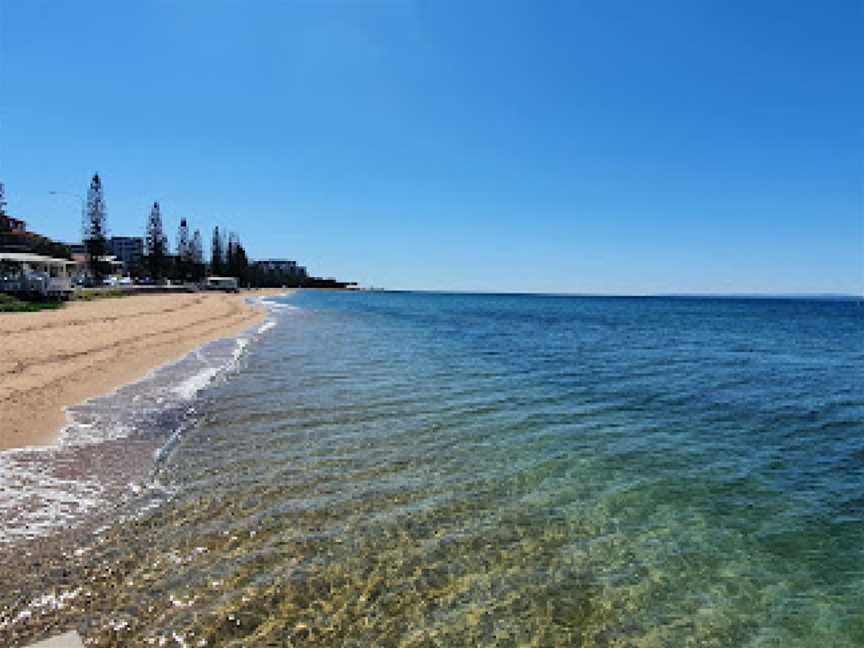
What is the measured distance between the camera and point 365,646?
4.77m

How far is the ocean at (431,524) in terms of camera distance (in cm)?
518

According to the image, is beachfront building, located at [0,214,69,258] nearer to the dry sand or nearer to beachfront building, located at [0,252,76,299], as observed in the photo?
beachfront building, located at [0,252,76,299]

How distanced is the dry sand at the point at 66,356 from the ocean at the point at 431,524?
94 cm

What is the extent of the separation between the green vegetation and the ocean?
2844cm

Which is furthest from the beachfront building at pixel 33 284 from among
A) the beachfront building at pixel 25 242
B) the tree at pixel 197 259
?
the tree at pixel 197 259

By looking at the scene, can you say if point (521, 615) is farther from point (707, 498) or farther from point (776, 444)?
point (776, 444)

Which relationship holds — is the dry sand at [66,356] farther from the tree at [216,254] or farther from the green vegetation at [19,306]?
the tree at [216,254]

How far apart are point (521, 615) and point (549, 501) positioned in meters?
3.15

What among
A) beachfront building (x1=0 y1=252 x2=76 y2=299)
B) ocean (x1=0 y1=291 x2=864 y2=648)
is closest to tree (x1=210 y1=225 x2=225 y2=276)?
beachfront building (x1=0 y1=252 x2=76 y2=299)

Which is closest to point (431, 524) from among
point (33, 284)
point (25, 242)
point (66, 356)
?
point (66, 356)

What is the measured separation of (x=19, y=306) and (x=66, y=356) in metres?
23.0

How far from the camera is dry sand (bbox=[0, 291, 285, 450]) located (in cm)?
1188

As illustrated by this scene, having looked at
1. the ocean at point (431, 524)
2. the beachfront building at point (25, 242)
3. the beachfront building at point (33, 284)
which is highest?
the beachfront building at point (25, 242)

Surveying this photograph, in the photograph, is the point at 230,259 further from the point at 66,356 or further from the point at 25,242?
the point at 66,356
